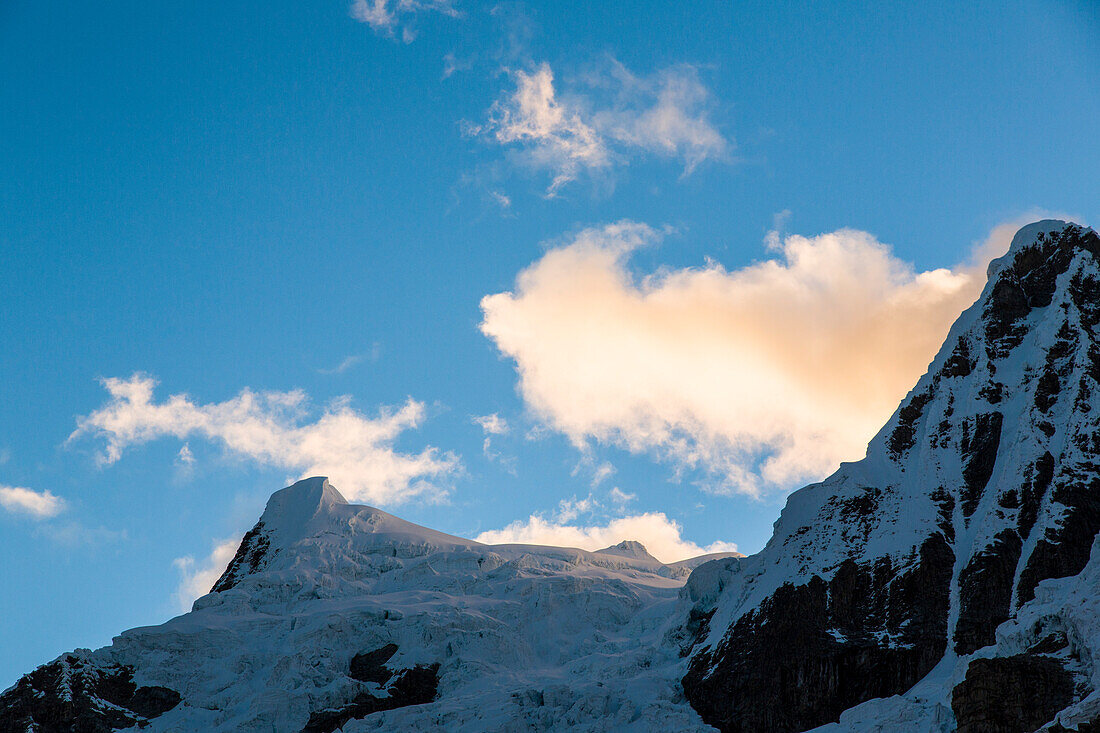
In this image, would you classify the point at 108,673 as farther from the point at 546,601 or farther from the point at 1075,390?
the point at 1075,390

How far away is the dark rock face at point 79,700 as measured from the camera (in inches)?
5773

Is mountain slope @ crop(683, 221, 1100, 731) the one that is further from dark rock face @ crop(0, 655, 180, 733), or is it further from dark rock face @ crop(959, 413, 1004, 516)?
dark rock face @ crop(0, 655, 180, 733)

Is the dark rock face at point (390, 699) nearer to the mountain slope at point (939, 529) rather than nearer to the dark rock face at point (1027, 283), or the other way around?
A: the mountain slope at point (939, 529)

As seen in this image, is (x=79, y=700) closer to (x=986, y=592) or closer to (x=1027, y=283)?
(x=986, y=592)

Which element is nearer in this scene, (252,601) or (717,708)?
(717,708)

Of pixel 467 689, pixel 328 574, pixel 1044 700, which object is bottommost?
pixel 1044 700

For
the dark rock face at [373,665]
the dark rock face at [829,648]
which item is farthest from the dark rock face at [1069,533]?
the dark rock face at [373,665]

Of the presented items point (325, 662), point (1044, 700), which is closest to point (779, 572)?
point (1044, 700)

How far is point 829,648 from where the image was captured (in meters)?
130

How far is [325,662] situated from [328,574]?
3281cm

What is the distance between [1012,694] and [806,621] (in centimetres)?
4128

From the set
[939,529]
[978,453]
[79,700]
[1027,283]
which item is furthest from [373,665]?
[1027,283]

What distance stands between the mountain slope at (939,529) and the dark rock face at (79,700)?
244ft

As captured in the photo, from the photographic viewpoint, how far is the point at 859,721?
4429 inches
